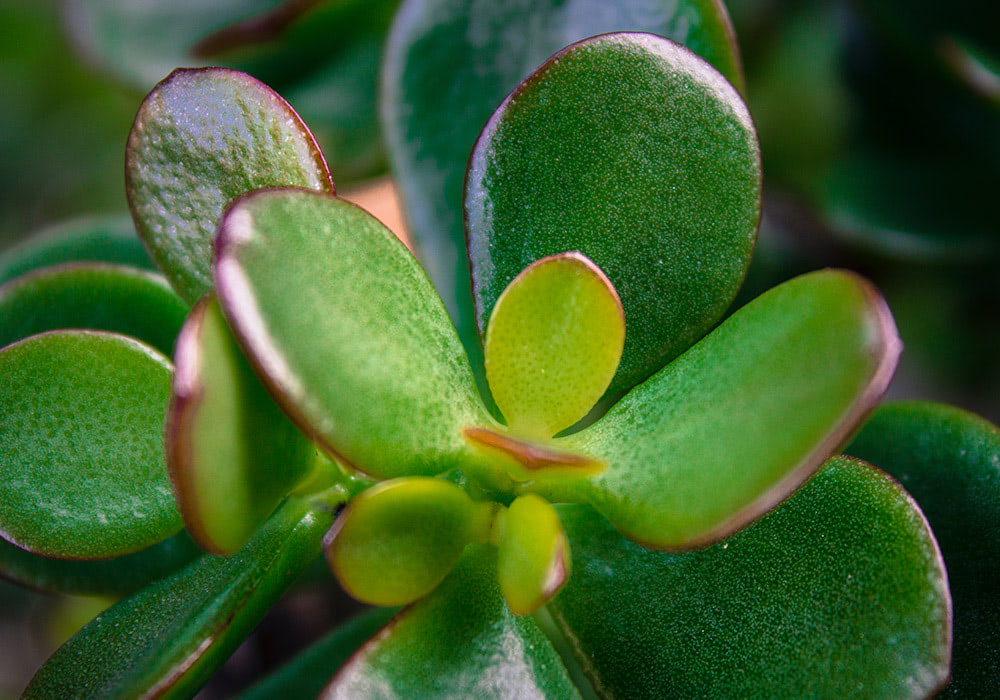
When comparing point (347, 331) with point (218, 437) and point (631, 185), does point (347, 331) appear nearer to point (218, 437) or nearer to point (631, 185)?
point (218, 437)

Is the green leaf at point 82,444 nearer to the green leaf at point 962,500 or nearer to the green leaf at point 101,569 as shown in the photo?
the green leaf at point 101,569

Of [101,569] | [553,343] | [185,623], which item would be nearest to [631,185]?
[553,343]

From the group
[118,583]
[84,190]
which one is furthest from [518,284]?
[84,190]

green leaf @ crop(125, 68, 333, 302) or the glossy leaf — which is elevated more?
green leaf @ crop(125, 68, 333, 302)

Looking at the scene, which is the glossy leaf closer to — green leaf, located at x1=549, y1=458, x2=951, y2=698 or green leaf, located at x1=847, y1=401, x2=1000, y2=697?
green leaf, located at x1=549, y1=458, x2=951, y2=698

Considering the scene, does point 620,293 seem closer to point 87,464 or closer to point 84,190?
point 87,464

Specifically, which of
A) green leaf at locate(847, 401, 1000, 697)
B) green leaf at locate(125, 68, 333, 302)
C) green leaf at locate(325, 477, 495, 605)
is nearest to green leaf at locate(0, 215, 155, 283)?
green leaf at locate(125, 68, 333, 302)
